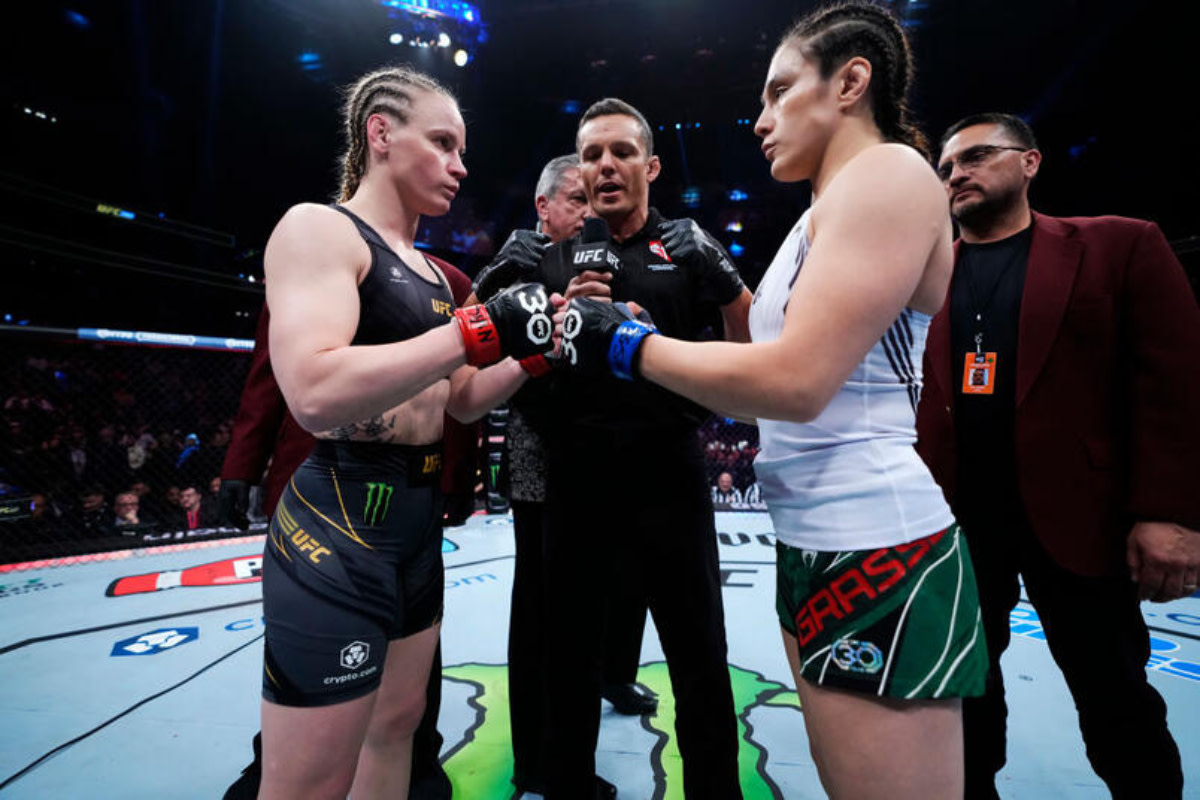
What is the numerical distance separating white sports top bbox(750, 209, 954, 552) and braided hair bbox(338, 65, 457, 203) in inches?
41.9

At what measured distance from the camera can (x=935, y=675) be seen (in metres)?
0.83

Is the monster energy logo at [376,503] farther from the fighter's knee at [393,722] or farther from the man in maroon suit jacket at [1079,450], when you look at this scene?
the man in maroon suit jacket at [1079,450]

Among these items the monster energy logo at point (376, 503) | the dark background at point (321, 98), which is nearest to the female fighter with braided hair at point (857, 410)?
the monster energy logo at point (376, 503)

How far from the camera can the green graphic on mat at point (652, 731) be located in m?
1.88

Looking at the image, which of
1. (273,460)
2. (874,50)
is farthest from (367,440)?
(874,50)

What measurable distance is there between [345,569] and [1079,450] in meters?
1.95

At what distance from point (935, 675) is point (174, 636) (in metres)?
3.68

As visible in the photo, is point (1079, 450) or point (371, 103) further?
point (1079, 450)

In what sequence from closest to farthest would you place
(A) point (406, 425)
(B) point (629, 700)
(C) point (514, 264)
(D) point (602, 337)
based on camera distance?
(D) point (602, 337) → (A) point (406, 425) → (C) point (514, 264) → (B) point (629, 700)

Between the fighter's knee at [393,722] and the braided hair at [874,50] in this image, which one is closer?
the braided hair at [874,50]

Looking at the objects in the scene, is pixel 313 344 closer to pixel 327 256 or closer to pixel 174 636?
pixel 327 256

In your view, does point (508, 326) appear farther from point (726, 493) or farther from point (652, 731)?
point (726, 493)

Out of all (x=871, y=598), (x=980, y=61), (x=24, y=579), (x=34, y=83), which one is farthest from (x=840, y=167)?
(x=34, y=83)

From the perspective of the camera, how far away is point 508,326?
116 cm
